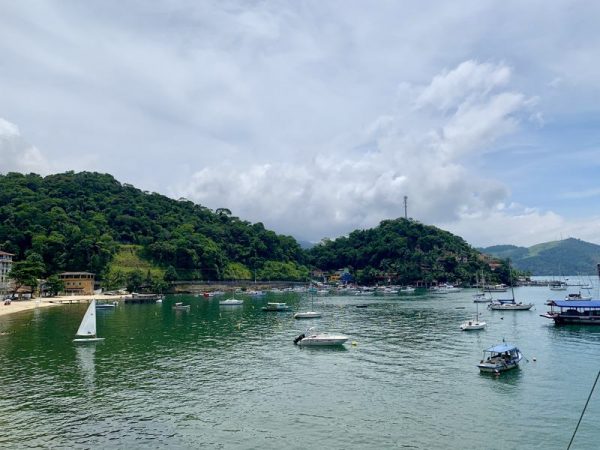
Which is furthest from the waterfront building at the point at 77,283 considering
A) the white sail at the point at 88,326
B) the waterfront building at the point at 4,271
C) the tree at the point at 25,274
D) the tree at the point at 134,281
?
the white sail at the point at 88,326

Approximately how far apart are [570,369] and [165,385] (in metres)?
37.4

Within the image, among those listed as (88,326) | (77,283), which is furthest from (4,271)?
(88,326)

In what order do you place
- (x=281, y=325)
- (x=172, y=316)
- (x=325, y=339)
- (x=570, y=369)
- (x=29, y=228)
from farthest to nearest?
1. (x=29, y=228)
2. (x=172, y=316)
3. (x=281, y=325)
4. (x=325, y=339)
5. (x=570, y=369)

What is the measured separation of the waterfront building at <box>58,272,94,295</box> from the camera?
151625mm

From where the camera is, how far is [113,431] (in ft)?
94.1

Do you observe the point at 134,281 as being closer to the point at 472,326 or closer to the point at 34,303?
the point at 34,303

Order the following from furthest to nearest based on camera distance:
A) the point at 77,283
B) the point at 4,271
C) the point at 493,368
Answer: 1. the point at 77,283
2. the point at 4,271
3. the point at 493,368

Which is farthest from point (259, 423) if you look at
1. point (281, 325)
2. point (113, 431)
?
point (281, 325)

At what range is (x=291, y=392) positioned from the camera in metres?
37.5

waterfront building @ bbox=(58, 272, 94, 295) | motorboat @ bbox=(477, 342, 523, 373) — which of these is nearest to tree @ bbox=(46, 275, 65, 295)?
waterfront building @ bbox=(58, 272, 94, 295)

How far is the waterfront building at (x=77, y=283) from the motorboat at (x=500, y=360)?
139 m

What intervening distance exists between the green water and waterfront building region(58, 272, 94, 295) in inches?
3554

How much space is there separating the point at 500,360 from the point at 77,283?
14286cm

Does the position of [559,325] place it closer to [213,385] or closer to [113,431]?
[213,385]
